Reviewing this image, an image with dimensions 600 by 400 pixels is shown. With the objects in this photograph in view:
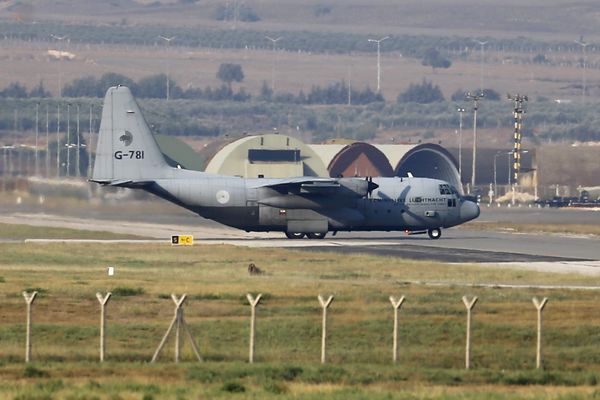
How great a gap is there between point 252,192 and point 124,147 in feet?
24.1

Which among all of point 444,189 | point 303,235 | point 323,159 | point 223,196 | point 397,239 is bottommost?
point 397,239

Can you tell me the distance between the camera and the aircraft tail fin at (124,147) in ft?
282

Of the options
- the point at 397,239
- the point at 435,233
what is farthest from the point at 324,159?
the point at 435,233

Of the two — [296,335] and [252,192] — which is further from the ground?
[252,192]

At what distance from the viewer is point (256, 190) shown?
86.6 metres

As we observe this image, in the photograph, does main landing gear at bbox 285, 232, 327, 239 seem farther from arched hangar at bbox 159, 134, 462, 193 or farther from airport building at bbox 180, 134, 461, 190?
airport building at bbox 180, 134, 461, 190

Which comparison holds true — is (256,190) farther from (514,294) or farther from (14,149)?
(14,149)

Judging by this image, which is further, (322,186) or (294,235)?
(294,235)

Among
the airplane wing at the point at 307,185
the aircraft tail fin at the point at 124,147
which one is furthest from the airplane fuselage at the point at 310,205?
the aircraft tail fin at the point at 124,147

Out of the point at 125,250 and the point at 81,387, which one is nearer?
the point at 81,387

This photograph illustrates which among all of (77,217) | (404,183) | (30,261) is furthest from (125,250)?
(77,217)

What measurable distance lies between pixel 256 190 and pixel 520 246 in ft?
47.8

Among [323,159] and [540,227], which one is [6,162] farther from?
[323,159]

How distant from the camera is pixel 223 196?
85.9 metres
